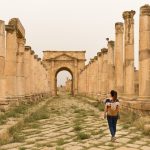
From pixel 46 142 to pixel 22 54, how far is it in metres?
13.0

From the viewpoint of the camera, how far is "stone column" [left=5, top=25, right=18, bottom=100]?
16875 millimetres

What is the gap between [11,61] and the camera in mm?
17188

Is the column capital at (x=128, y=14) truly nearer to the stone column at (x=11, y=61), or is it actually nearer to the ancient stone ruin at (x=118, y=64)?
the ancient stone ruin at (x=118, y=64)

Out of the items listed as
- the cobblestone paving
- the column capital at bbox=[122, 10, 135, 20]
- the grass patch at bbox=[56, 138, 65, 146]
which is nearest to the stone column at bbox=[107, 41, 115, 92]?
the column capital at bbox=[122, 10, 135, 20]

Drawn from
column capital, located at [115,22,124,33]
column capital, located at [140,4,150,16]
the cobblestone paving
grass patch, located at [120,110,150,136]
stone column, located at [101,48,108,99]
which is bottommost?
the cobblestone paving

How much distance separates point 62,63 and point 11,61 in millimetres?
41566

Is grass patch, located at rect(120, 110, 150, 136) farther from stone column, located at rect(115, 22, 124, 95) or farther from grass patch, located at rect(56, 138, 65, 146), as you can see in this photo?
stone column, located at rect(115, 22, 124, 95)

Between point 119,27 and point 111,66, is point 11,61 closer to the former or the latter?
point 119,27

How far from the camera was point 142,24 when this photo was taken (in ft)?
41.5

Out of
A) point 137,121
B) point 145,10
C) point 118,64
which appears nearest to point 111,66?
point 118,64

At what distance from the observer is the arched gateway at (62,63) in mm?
58031

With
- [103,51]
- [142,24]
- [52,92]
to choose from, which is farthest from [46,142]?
[52,92]

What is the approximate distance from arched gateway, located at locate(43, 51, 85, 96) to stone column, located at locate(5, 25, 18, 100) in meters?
40.0

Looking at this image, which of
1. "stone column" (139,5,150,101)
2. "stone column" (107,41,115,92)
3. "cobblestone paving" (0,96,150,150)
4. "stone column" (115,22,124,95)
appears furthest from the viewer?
"stone column" (107,41,115,92)
